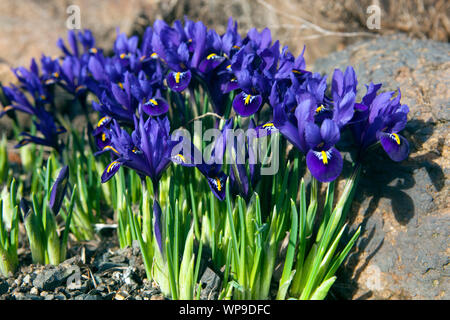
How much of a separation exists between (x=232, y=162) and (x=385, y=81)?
1.66 m

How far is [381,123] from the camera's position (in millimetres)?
2494

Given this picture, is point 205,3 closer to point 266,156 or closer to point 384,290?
point 266,156

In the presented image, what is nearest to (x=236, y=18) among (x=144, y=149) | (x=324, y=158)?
(x=144, y=149)

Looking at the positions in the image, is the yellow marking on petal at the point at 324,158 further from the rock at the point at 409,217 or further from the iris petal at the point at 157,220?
the iris petal at the point at 157,220

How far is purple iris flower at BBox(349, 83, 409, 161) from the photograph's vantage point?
96.5 inches

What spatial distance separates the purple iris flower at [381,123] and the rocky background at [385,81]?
46cm

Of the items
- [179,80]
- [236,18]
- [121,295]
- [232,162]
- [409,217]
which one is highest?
[236,18]

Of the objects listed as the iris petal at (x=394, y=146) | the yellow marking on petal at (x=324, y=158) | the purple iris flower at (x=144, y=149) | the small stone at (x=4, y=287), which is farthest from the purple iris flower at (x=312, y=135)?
the small stone at (x=4, y=287)

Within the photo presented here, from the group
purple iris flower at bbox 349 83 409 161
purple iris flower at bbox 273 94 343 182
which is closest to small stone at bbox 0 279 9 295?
purple iris flower at bbox 273 94 343 182

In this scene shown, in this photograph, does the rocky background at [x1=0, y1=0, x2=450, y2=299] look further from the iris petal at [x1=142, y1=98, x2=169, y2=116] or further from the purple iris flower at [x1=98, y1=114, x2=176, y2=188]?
the iris petal at [x1=142, y1=98, x2=169, y2=116]

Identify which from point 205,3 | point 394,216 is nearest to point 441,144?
point 394,216

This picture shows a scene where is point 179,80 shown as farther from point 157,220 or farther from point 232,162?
point 157,220

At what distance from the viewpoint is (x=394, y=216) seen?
2.85 metres

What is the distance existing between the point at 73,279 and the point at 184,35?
197 centimetres
